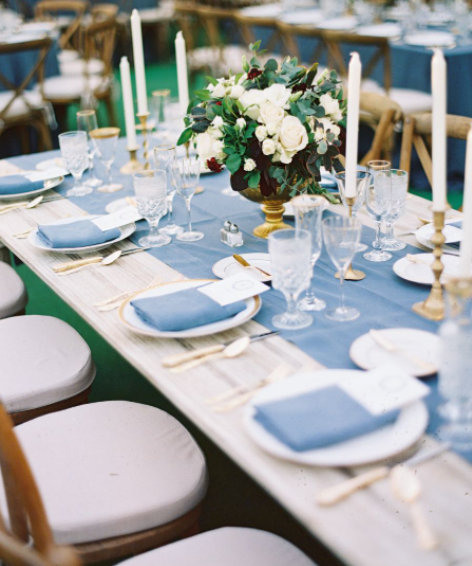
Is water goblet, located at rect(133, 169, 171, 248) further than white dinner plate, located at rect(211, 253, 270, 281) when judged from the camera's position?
Yes

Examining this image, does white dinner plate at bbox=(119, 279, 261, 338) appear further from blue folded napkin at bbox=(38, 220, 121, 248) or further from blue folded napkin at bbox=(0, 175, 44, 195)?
blue folded napkin at bbox=(0, 175, 44, 195)

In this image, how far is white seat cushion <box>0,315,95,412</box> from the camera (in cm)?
169

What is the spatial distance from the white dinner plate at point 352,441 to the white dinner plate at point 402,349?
4.0 inches

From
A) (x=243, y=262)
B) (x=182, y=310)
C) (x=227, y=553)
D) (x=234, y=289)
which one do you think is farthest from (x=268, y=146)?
(x=227, y=553)

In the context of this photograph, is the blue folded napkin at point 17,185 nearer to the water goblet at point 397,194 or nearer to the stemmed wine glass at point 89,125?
the stemmed wine glass at point 89,125

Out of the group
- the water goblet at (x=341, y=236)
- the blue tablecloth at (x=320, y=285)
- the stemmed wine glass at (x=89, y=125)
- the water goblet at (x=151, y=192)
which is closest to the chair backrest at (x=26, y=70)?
the stemmed wine glass at (x=89, y=125)

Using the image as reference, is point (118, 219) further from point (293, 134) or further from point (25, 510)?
point (25, 510)

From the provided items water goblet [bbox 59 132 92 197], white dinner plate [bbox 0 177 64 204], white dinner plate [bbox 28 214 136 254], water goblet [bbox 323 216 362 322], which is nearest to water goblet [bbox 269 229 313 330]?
water goblet [bbox 323 216 362 322]

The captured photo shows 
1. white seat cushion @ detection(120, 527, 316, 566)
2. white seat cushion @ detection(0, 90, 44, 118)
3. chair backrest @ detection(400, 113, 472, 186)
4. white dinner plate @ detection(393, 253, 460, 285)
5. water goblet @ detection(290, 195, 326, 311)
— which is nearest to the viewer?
white seat cushion @ detection(120, 527, 316, 566)

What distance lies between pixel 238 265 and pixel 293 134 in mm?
320

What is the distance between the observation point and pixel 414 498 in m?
0.91

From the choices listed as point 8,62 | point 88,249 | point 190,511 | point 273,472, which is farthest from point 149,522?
point 8,62

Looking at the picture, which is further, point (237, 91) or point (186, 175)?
point (186, 175)

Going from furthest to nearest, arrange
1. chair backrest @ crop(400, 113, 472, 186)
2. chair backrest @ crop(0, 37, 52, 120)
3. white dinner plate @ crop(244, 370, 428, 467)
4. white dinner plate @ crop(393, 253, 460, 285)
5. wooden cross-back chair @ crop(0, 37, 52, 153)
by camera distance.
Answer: wooden cross-back chair @ crop(0, 37, 52, 153)
chair backrest @ crop(0, 37, 52, 120)
chair backrest @ crop(400, 113, 472, 186)
white dinner plate @ crop(393, 253, 460, 285)
white dinner plate @ crop(244, 370, 428, 467)
